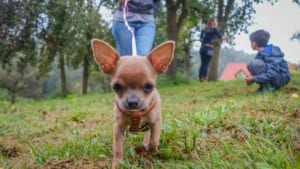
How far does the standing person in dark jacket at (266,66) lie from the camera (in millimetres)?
9281

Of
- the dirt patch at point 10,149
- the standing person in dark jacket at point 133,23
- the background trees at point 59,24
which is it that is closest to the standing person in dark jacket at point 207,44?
the background trees at point 59,24

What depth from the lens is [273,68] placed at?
30.5ft

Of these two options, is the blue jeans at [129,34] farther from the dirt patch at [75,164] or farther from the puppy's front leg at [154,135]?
the dirt patch at [75,164]

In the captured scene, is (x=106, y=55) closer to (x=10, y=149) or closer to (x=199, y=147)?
(x=199, y=147)

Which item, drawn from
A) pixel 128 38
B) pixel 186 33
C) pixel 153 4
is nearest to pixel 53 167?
pixel 128 38

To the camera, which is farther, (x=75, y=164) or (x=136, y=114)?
(x=75, y=164)

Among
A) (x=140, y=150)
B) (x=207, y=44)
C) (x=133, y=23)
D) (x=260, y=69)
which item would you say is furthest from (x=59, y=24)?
(x=140, y=150)

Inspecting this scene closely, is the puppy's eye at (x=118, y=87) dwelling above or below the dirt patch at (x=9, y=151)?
above

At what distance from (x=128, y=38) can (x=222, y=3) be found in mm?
17347

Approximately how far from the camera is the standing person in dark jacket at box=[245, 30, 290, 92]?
30.5 feet

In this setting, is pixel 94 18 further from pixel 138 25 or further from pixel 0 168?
pixel 0 168

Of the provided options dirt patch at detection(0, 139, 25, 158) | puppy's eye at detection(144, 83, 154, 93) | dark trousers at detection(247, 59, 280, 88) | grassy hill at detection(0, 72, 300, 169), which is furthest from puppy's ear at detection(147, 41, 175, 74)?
dark trousers at detection(247, 59, 280, 88)

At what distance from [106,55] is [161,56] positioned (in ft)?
1.41

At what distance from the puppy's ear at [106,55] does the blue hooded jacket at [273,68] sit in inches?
252
